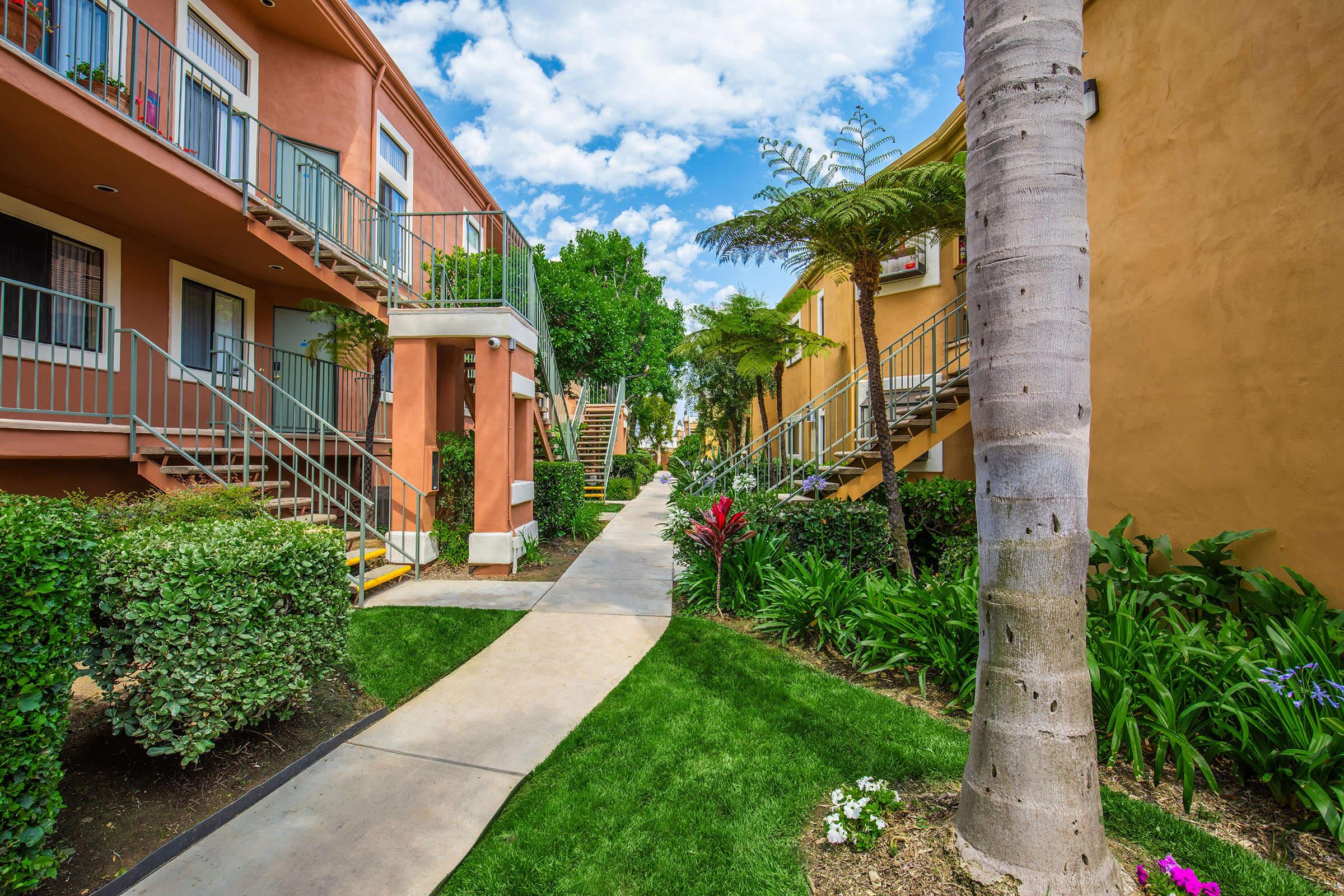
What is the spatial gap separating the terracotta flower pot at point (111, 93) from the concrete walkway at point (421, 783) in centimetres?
664

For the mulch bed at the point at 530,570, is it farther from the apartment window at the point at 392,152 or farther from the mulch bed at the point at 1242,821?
the apartment window at the point at 392,152

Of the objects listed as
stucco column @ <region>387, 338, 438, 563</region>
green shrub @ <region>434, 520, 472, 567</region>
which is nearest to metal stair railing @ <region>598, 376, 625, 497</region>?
green shrub @ <region>434, 520, 472, 567</region>

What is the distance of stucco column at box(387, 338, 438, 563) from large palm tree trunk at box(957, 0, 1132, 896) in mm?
7179

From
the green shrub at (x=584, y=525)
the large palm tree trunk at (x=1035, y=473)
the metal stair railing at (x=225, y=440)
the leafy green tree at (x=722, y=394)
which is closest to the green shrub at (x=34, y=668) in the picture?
the large palm tree trunk at (x=1035, y=473)

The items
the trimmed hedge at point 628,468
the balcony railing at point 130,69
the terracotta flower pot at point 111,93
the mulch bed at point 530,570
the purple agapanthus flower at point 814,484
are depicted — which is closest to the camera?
the balcony railing at point 130,69

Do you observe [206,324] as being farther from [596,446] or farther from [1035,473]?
[1035,473]

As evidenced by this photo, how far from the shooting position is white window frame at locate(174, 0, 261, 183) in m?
7.38

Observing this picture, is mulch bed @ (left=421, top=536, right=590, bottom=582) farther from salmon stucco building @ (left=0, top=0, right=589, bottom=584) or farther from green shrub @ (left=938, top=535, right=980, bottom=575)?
green shrub @ (left=938, top=535, right=980, bottom=575)

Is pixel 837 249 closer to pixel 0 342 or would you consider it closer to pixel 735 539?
pixel 735 539

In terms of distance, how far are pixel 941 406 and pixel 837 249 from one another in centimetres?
277

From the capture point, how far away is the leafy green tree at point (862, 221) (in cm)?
560

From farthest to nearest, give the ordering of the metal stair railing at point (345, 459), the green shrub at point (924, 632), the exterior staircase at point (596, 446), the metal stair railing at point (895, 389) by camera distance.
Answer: the exterior staircase at point (596, 446) → the metal stair railing at point (895, 389) → the metal stair railing at point (345, 459) → the green shrub at point (924, 632)

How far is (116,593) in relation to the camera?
2.83 m

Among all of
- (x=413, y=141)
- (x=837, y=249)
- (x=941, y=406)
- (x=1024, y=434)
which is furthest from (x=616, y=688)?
(x=413, y=141)
